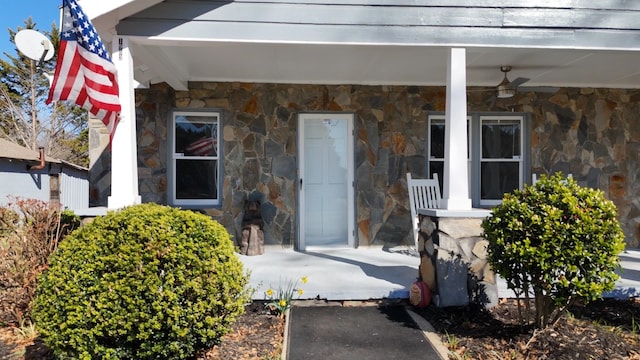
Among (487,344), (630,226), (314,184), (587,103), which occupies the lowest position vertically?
(487,344)

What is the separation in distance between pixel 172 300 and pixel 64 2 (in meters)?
2.29

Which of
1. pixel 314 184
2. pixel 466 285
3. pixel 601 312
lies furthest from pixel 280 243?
pixel 601 312

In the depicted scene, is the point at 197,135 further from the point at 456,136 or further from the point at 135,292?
the point at 135,292

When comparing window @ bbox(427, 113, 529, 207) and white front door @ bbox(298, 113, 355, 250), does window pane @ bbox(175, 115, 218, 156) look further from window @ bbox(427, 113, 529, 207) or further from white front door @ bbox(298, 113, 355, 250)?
window @ bbox(427, 113, 529, 207)

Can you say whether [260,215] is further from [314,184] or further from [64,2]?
[64,2]

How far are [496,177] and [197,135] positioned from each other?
4.31 metres

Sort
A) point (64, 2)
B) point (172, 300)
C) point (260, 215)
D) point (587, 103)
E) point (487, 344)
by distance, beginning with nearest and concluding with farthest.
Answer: point (172, 300) → point (487, 344) → point (64, 2) → point (260, 215) → point (587, 103)

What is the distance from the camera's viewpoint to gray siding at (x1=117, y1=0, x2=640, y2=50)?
347 cm

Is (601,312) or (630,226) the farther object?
(630,226)

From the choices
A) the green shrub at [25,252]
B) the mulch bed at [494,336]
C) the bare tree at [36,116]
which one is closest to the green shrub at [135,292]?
the mulch bed at [494,336]

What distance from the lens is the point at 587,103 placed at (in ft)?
18.9

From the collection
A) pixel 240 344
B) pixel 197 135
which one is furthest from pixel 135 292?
pixel 197 135

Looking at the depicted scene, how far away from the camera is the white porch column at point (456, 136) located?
11.7 ft

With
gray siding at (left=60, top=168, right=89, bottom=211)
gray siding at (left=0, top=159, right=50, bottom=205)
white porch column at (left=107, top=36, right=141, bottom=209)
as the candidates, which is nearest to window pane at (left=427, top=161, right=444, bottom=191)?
white porch column at (left=107, top=36, right=141, bottom=209)
